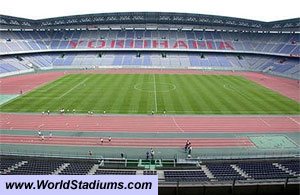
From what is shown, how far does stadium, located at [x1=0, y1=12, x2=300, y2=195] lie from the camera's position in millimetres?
16781

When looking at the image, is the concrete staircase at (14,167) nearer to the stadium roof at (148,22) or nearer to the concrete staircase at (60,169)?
the concrete staircase at (60,169)

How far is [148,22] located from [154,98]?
41337 mm

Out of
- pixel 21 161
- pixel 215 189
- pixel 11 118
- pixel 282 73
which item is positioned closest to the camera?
pixel 215 189

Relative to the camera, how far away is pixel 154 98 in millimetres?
35188

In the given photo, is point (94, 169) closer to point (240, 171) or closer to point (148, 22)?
point (240, 171)

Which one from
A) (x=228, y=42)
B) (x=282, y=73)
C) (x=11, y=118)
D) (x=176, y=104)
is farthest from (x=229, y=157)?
(x=228, y=42)

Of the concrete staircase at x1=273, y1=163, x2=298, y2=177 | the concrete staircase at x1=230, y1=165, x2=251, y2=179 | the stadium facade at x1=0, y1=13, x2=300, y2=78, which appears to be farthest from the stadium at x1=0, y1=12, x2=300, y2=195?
the stadium facade at x1=0, y1=13, x2=300, y2=78

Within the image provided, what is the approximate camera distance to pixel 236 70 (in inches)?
2591

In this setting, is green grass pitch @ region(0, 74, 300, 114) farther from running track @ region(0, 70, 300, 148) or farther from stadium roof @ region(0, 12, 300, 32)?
stadium roof @ region(0, 12, 300, 32)

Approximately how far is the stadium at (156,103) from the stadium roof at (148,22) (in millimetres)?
295

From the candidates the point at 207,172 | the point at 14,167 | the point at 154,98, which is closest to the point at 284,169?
the point at 207,172

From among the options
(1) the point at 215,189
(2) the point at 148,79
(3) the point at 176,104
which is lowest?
(1) the point at 215,189

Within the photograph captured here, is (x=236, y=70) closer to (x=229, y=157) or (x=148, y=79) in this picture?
(x=148, y=79)

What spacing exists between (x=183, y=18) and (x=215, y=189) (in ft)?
209
